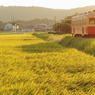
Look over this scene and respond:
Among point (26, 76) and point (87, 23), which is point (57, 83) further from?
point (87, 23)

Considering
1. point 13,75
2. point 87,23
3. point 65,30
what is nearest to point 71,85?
point 13,75

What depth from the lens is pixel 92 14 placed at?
2147cm

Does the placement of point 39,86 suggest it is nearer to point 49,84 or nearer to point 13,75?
point 49,84

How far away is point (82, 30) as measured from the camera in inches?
911

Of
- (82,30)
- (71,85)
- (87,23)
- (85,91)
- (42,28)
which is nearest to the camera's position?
(85,91)

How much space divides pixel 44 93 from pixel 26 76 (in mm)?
1651

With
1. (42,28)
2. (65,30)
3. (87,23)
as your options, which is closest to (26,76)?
(87,23)

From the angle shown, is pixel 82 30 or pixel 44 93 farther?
pixel 82 30

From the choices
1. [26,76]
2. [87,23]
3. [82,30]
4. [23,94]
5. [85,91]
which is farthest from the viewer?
[82,30]

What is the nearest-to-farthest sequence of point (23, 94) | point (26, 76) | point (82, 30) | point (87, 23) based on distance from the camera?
point (23, 94)
point (26, 76)
point (87, 23)
point (82, 30)

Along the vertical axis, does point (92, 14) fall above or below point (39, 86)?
above

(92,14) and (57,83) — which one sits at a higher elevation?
(92,14)

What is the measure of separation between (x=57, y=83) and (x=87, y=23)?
17084 millimetres

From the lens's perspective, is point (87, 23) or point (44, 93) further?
point (87, 23)
